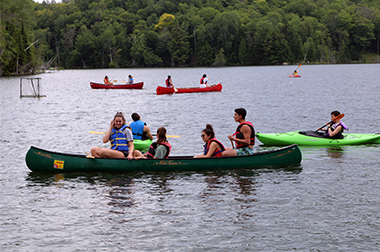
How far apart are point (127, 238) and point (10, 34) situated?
278 ft

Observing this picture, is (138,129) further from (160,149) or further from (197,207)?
(197,207)

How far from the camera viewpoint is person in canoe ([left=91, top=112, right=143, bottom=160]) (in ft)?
41.9

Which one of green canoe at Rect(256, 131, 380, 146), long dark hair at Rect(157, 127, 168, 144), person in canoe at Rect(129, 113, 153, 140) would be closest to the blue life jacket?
person in canoe at Rect(129, 113, 153, 140)

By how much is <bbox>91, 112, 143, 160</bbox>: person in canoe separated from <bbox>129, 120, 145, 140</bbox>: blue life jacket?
319 centimetres

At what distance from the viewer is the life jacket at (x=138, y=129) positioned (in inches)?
655

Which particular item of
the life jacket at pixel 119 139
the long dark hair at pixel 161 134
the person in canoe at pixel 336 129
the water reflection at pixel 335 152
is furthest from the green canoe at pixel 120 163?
the person in canoe at pixel 336 129

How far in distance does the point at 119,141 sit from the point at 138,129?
361cm

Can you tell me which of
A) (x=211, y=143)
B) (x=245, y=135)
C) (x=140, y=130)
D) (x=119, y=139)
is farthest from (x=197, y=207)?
(x=140, y=130)

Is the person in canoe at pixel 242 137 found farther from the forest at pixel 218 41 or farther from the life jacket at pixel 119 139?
the forest at pixel 218 41

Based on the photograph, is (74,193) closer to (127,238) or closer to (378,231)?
(127,238)

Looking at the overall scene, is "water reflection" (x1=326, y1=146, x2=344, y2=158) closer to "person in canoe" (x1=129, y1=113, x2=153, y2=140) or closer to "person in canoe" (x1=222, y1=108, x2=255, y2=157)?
"person in canoe" (x1=222, y1=108, x2=255, y2=157)

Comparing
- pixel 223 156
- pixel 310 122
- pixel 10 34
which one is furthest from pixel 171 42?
pixel 223 156

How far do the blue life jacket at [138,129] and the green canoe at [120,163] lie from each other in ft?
11.2

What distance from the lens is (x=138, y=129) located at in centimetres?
1672
